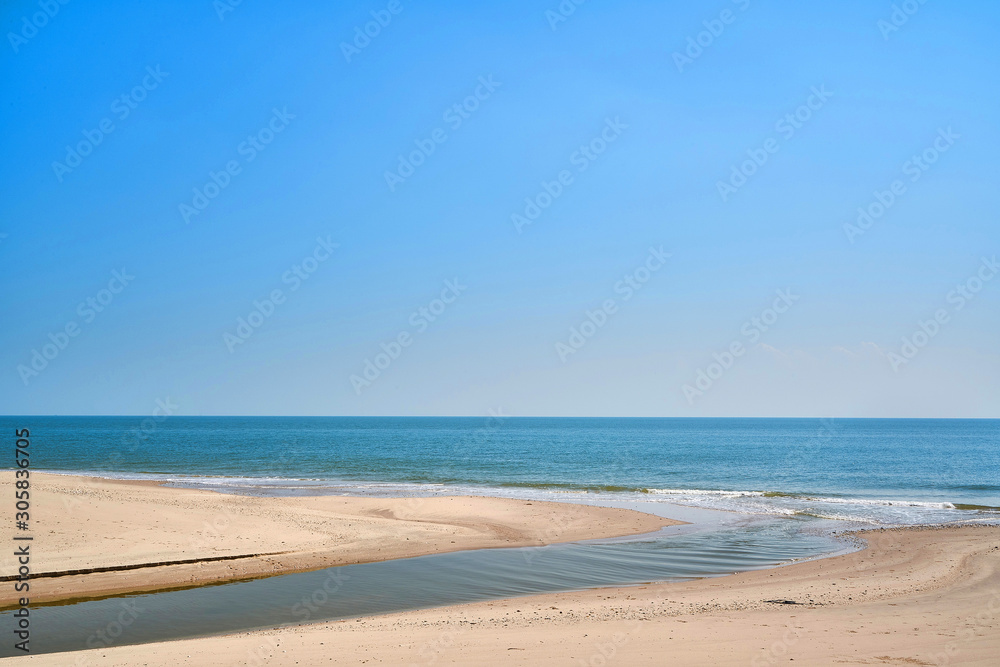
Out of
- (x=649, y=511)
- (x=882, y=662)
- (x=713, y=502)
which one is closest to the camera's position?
(x=882, y=662)

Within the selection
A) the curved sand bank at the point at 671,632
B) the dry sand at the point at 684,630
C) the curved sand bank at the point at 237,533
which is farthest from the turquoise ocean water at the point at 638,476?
the curved sand bank at the point at 671,632

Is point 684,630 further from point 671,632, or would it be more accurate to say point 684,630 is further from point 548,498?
point 548,498

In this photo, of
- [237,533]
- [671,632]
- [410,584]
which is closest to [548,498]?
[237,533]

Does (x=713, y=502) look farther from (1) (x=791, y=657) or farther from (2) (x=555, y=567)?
(1) (x=791, y=657)

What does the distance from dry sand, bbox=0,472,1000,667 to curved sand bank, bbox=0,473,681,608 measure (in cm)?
93

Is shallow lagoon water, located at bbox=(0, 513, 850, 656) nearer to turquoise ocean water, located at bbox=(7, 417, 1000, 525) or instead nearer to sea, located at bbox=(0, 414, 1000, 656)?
sea, located at bbox=(0, 414, 1000, 656)

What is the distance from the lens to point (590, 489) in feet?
125

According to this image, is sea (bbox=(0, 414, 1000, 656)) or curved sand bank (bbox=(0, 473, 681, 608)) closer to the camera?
sea (bbox=(0, 414, 1000, 656))

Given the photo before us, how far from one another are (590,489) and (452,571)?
23.2 m

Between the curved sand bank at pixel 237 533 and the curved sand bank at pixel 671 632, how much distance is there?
5.52 meters

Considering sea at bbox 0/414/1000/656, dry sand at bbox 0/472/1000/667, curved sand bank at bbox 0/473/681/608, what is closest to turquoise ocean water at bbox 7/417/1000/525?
sea at bbox 0/414/1000/656

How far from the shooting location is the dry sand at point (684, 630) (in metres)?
8.67

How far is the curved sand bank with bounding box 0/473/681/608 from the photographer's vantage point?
14.2 meters

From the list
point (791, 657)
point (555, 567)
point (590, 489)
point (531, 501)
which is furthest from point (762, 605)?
point (590, 489)
